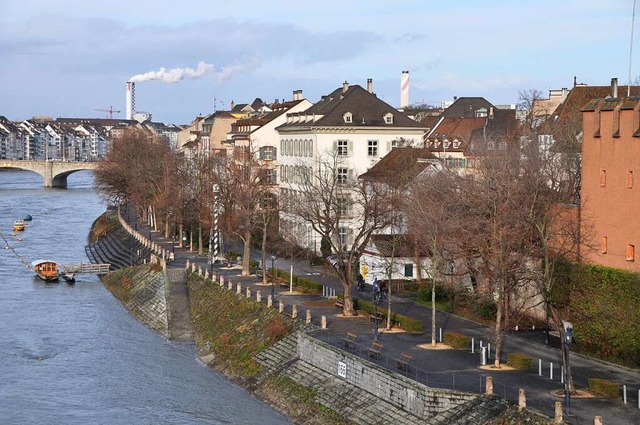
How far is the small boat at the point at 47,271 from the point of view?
7594cm

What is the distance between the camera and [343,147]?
75.8 metres

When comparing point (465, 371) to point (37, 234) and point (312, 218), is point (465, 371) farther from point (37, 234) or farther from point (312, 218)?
point (37, 234)

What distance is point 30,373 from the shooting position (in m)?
45.8

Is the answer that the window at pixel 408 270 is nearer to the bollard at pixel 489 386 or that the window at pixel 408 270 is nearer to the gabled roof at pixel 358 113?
the gabled roof at pixel 358 113

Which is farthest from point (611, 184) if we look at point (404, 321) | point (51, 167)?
point (51, 167)

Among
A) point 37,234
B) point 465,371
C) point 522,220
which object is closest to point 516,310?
point 522,220

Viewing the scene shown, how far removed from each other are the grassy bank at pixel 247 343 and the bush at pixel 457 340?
503cm

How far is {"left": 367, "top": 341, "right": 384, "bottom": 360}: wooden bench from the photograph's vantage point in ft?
121

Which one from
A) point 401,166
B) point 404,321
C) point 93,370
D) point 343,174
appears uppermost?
point 401,166

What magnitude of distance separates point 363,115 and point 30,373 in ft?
120

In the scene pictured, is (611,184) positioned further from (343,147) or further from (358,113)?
(358,113)

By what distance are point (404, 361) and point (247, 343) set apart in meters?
13.0

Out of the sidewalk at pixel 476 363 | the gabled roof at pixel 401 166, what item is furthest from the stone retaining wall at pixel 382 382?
the gabled roof at pixel 401 166

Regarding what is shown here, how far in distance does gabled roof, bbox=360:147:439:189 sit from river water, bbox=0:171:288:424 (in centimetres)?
1560
